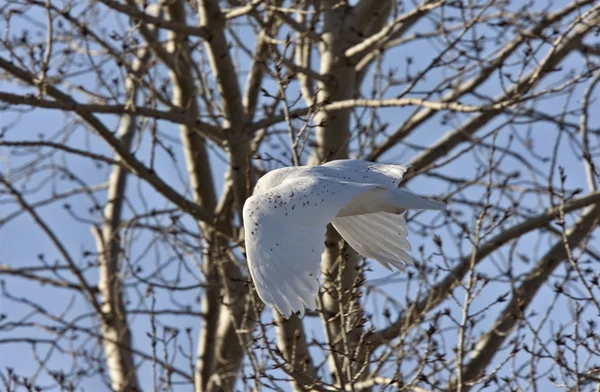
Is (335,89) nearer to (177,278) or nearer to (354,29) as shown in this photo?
(354,29)

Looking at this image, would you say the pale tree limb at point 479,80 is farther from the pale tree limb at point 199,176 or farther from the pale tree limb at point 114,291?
the pale tree limb at point 114,291

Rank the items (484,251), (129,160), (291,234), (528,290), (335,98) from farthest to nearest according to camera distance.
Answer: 1. (335,98)
2. (528,290)
3. (484,251)
4. (129,160)
5. (291,234)

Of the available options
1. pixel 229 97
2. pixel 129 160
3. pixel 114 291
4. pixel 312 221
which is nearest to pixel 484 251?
pixel 229 97

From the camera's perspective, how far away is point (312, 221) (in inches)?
147

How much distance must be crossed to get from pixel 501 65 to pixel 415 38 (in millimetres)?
1578

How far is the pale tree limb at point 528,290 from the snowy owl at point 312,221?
1.60 meters

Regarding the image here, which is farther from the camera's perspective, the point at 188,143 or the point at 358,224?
the point at 188,143

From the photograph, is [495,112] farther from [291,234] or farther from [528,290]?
[291,234]

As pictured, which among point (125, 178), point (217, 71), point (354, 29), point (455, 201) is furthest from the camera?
point (125, 178)

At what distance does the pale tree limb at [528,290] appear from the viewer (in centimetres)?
596

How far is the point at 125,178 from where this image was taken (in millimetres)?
9258

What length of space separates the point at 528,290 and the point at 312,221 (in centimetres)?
291

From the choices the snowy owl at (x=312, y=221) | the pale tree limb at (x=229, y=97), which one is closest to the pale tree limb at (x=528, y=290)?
the pale tree limb at (x=229, y=97)

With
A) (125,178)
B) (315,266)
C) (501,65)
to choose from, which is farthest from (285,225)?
(125,178)
